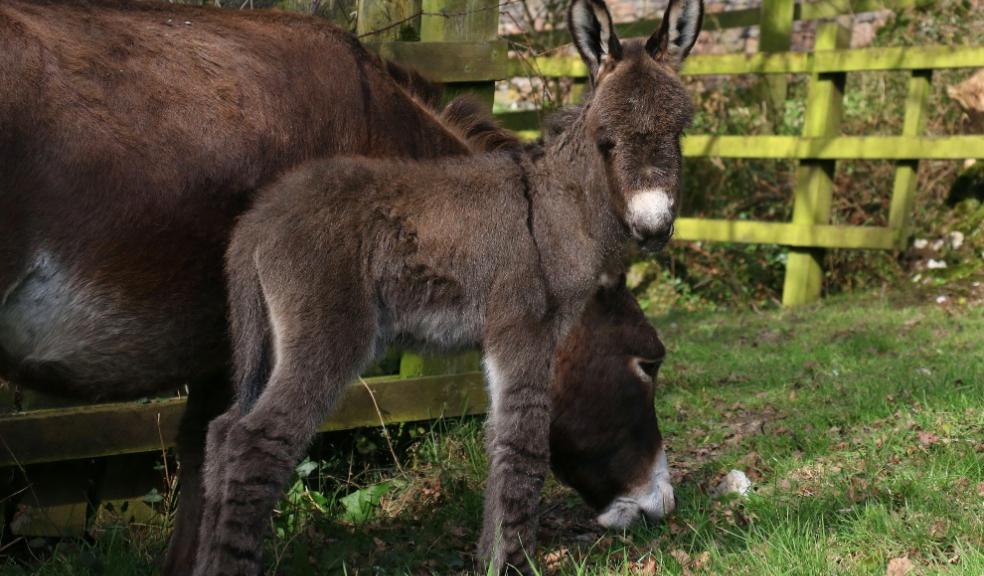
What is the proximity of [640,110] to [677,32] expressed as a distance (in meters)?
0.44

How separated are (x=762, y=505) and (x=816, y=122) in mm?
6057

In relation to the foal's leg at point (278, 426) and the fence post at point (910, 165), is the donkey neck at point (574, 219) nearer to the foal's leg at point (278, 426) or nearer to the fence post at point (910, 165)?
the foal's leg at point (278, 426)

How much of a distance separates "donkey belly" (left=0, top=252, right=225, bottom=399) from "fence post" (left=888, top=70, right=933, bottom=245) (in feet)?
23.1

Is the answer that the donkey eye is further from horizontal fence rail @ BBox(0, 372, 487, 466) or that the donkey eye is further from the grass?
horizontal fence rail @ BBox(0, 372, 487, 466)

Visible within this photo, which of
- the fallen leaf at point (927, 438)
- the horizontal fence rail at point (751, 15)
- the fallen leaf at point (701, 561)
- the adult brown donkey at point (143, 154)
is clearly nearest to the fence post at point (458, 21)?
the adult brown donkey at point (143, 154)

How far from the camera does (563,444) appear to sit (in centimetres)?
445

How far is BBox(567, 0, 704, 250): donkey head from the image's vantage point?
3484 millimetres

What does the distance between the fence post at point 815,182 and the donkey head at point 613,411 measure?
226 inches

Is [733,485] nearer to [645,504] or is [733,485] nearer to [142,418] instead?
[645,504]

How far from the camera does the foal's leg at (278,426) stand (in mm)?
3316

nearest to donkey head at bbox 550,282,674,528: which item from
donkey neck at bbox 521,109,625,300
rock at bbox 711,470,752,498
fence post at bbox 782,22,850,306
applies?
rock at bbox 711,470,752,498

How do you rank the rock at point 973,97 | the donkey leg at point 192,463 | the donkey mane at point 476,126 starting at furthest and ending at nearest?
the rock at point 973,97 < the donkey mane at point 476,126 < the donkey leg at point 192,463

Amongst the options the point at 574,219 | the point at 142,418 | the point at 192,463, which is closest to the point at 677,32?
the point at 574,219

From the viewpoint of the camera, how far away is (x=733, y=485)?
4.70 m
